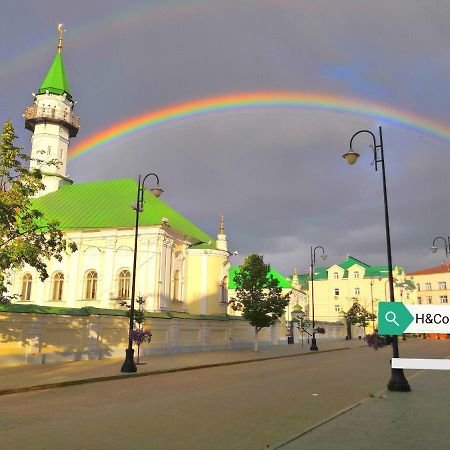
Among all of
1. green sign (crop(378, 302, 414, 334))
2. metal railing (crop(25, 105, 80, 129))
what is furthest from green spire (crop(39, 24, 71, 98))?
green sign (crop(378, 302, 414, 334))

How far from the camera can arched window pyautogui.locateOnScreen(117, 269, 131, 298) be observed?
43.4 metres

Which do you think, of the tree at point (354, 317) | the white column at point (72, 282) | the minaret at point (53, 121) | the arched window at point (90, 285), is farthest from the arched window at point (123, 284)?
the tree at point (354, 317)

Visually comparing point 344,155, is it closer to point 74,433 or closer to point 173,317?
point 74,433

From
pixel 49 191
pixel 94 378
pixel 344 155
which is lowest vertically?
pixel 94 378

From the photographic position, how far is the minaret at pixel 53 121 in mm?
58906

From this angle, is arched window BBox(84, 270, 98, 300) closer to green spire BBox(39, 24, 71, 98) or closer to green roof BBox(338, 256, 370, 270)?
green spire BBox(39, 24, 71, 98)

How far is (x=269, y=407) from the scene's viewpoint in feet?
40.8

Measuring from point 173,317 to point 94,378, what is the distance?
18.4 m

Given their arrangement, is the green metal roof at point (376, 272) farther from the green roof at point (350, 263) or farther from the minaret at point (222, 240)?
the minaret at point (222, 240)

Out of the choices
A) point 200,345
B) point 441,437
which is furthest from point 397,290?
point 441,437

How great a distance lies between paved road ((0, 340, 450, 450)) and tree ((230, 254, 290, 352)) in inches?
908

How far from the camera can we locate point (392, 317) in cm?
1227

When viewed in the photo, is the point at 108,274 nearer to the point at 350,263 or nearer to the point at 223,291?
the point at 223,291

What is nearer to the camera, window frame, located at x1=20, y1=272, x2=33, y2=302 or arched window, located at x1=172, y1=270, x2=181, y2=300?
arched window, located at x1=172, y1=270, x2=181, y2=300
